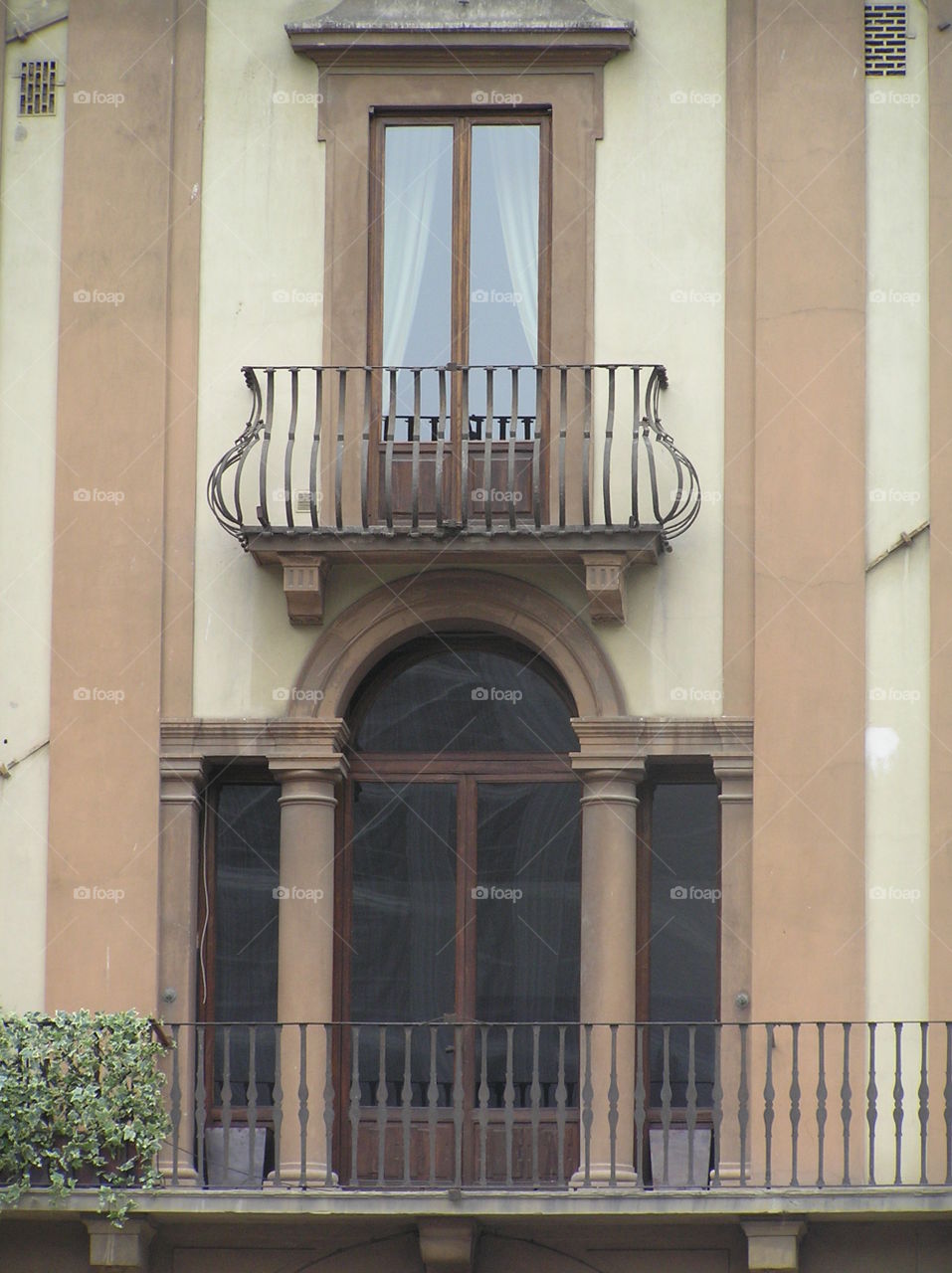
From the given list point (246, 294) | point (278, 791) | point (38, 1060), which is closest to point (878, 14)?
point (246, 294)

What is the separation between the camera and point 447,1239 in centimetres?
1617

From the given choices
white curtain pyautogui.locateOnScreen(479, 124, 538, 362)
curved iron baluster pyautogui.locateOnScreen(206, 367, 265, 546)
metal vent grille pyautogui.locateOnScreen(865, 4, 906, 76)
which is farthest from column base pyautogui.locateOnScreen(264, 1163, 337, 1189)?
metal vent grille pyautogui.locateOnScreen(865, 4, 906, 76)

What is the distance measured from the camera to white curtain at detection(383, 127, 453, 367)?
1777 cm

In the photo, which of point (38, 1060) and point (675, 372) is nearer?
point (38, 1060)

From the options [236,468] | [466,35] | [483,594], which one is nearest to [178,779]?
[236,468]

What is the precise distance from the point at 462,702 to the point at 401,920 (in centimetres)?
136

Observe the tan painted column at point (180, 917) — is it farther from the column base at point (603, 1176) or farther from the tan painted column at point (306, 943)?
the column base at point (603, 1176)

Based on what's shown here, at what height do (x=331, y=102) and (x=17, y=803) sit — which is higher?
(x=331, y=102)

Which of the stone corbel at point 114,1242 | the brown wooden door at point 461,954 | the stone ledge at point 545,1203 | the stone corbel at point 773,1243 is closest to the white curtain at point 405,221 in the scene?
A: the brown wooden door at point 461,954

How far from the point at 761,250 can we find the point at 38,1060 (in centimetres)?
625

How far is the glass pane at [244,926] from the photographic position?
17.4 metres

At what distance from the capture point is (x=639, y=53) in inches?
701

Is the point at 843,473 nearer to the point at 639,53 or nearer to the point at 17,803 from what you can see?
the point at 639,53

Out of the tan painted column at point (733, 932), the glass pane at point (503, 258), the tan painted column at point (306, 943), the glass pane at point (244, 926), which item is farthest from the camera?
the glass pane at point (503, 258)
